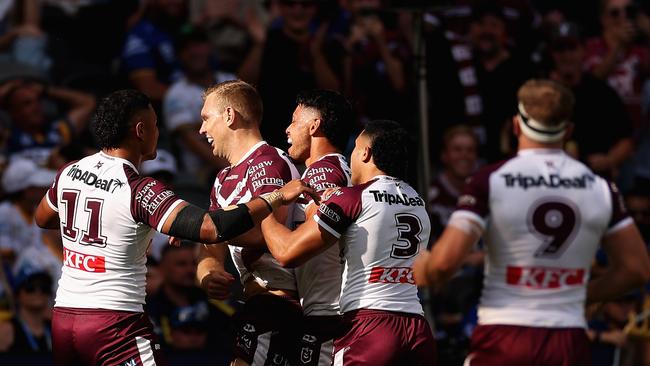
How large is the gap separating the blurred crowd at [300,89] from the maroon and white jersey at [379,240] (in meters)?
3.95

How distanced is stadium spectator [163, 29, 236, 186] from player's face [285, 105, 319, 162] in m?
5.18

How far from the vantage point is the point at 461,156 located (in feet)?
42.3

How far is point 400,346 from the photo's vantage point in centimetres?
704

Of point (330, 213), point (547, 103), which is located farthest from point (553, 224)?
point (330, 213)

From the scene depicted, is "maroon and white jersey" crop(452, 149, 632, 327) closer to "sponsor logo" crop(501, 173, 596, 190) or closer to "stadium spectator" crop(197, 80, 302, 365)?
"sponsor logo" crop(501, 173, 596, 190)

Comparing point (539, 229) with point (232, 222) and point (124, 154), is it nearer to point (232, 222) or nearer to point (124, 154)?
point (232, 222)

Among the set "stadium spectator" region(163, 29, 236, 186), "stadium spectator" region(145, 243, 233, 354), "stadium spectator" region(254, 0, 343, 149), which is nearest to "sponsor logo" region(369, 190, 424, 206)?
"stadium spectator" region(145, 243, 233, 354)

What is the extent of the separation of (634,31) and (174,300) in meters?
6.69

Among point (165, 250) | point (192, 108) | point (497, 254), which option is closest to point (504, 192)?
point (497, 254)

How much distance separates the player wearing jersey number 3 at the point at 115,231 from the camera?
681 centimetres

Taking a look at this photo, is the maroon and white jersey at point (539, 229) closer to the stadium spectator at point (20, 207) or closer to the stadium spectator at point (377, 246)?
the stadium spectator at point (377, 246)

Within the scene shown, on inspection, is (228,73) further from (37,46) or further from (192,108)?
(37,46)

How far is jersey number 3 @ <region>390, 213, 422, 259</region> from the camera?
23.2ft

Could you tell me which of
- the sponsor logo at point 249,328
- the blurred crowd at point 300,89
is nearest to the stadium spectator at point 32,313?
the blurred crowd at point 300,89
